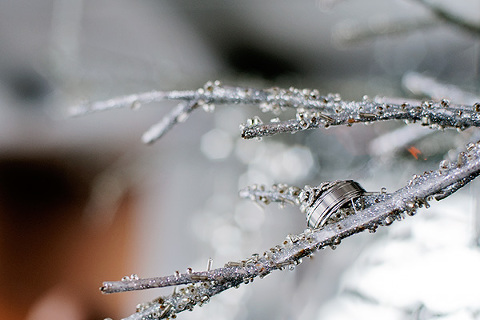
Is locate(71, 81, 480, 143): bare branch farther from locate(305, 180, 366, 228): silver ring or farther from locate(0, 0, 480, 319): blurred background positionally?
locate(0, 0, 480, 319): blurred background

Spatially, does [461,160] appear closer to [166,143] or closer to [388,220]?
[388,220]

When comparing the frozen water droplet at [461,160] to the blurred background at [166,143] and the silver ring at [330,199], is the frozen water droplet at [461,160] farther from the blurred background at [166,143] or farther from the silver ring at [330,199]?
the blurred background at [166,143]

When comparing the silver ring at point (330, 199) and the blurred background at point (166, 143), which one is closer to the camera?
the silver ring at point (330, 199)

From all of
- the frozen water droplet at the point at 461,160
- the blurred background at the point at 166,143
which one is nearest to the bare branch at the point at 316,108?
the frozen water droplet at the point at 461,160

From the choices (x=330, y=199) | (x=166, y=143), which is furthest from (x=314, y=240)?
(x=166, y=143)

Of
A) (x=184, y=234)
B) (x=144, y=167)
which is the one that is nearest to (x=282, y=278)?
(x=184, y=234)

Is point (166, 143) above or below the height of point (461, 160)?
above

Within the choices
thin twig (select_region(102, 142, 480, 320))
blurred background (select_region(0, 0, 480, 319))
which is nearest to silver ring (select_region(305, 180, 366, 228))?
thin twig (select_region(102, 142, 480, 320))
